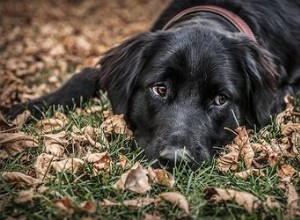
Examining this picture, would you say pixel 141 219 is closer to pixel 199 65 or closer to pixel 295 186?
pixel 295 186

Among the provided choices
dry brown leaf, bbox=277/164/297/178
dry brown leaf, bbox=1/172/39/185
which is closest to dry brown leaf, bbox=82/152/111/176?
dry brown leaf, bbox=1/172/39/185

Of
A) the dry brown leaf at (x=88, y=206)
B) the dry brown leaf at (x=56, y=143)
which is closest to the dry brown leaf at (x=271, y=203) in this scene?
the dry brown leaf at (x=88, y=206)

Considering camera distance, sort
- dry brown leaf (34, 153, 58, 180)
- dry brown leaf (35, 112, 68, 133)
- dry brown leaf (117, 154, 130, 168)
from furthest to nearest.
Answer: dry brown leaf (35, 112, 68, 133) → dry brown leaf (117, 154, 130, 168) → dry brown leaf (34, 153, 58, 180)

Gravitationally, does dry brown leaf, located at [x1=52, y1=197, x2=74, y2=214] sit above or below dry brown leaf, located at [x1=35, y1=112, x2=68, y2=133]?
above

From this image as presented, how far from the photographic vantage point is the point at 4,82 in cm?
505

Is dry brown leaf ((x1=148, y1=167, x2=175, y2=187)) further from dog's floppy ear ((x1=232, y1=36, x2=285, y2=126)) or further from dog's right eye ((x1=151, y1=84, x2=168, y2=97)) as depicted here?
dog's floppy ear ((x1=232, y1=36, x2=285, y2=126))

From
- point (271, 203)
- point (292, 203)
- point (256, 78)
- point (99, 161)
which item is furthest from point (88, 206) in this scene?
point (256, 78)

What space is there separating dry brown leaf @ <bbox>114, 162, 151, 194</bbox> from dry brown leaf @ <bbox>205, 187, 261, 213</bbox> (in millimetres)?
337

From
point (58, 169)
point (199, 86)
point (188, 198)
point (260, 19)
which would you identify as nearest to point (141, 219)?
point (188, 198)

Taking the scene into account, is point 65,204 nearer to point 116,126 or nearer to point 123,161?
point 123,161

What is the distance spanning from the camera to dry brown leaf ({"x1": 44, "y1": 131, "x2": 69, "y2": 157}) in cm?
309

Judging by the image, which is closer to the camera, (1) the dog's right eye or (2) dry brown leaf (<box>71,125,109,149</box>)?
(2) dry brown leaf (<box>71,125,109,149</box>)

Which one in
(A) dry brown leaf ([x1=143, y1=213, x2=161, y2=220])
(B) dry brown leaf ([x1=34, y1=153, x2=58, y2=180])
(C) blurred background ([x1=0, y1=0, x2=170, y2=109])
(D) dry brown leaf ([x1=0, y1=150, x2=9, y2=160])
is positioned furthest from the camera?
(C) blurred background ([x1=0, y1=0, x2=170, y2=109])

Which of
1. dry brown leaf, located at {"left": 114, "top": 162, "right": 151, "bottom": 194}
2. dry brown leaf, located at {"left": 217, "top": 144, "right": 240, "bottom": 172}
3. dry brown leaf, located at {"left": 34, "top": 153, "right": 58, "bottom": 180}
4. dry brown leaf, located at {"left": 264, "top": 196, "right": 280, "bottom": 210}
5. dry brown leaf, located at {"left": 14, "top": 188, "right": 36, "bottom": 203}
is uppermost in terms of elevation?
dry brown leaf, located at {"left": 264, "top": 196, "right": 280, "bottom": 210}
